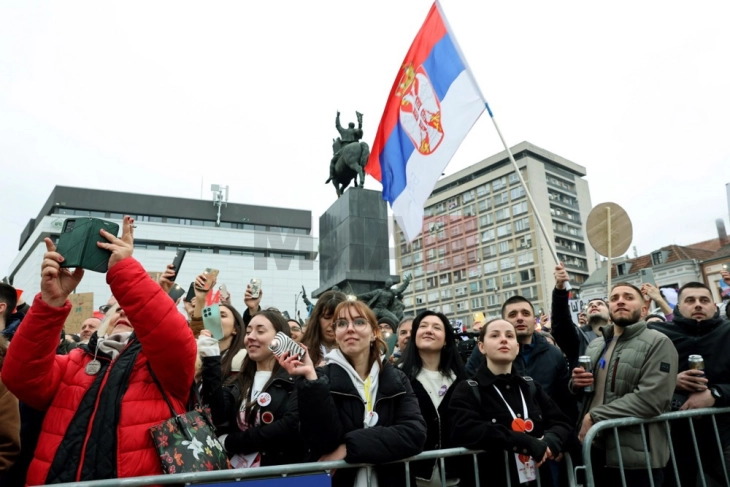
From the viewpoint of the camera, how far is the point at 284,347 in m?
2.56

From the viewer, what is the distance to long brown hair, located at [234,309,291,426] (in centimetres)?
315

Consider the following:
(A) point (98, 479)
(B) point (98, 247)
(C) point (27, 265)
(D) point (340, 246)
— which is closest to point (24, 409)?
(A) point (98, 479)

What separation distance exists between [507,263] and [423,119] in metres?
66.6

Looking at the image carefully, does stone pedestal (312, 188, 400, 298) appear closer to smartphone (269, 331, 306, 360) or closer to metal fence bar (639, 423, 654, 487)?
metal fence bar (639, 423, 654, 487)

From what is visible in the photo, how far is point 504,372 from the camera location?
341 centimetres

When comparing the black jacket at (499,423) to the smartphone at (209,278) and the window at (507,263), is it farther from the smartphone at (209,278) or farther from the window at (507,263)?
the window at (507,263)

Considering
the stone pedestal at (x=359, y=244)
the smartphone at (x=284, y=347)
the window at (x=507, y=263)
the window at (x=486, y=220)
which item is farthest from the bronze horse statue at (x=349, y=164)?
the window at (x=486, y=220)

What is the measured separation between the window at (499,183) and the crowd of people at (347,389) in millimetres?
70706

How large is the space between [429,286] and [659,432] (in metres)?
78.7

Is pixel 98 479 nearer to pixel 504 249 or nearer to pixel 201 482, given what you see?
pixel 201 482

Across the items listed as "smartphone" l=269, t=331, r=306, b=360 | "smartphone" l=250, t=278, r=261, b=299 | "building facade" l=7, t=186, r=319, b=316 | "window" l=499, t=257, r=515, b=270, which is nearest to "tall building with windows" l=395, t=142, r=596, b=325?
"window" l=499, t=257, r=515, b=270

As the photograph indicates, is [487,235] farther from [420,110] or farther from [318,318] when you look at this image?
[318,318]

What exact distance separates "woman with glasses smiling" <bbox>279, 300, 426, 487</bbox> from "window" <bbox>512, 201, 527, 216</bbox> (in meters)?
69.2

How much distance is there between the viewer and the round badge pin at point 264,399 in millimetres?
3113
